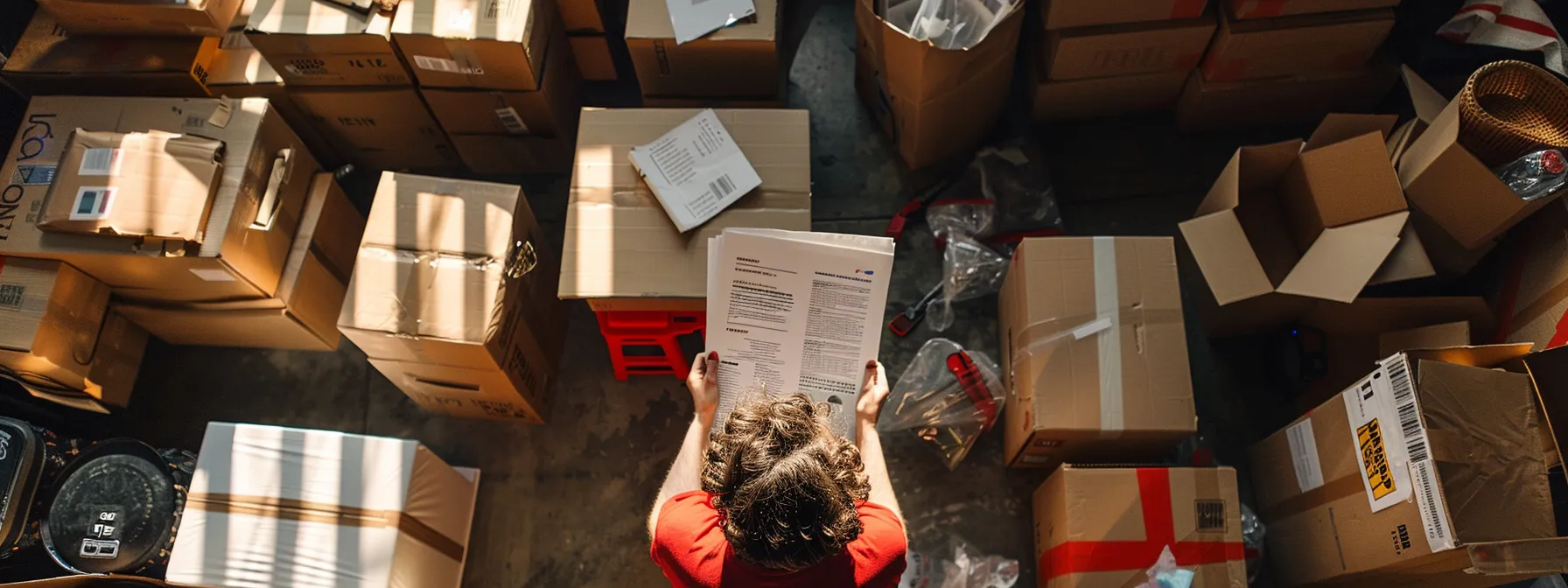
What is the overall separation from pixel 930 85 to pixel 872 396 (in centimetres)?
95

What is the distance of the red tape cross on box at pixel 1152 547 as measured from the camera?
202 centimetres

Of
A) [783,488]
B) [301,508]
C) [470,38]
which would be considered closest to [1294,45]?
[783,488]

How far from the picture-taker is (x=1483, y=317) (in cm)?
216

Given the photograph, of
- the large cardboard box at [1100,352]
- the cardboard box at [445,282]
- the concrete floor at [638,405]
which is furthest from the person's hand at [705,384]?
the large cardboard box at [1100,352]

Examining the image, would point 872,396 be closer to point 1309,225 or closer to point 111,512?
point 1309,225

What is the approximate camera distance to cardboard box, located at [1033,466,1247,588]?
2018 millimetres

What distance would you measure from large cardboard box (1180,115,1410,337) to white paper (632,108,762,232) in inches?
46.5

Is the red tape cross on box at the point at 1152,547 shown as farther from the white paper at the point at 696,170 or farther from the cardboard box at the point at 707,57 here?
the cardboard box at the point at 707,57

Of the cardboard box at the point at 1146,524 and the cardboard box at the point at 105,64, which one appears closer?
the cardboard box at the point at 1146,524

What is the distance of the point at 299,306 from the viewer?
243cm

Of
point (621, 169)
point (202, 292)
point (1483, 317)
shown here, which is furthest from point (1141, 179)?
point (202, 292)

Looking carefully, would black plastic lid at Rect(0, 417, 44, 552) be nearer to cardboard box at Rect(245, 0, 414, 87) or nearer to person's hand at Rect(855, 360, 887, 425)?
cardboard box at Rect(245, 0, 414, 87)

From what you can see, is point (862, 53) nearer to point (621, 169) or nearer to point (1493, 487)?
point (621, 169)

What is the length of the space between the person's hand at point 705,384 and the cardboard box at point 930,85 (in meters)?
1.00
